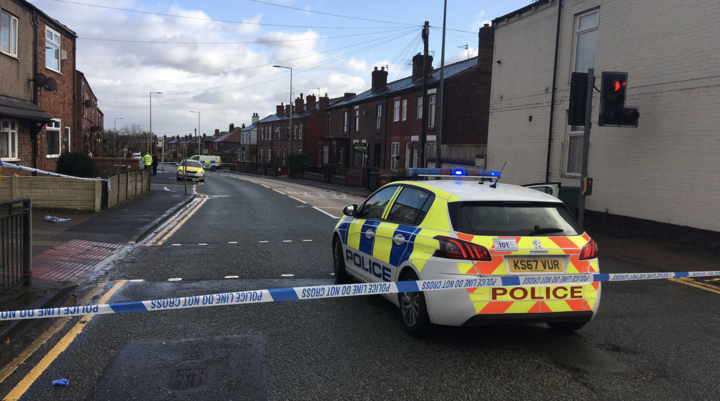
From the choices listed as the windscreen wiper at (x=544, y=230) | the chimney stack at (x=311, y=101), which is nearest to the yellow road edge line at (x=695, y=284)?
the windscreen wiper at (x=544, y=230)

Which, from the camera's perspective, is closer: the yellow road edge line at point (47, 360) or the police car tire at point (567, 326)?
the yellow road edge line at point (47, 360)

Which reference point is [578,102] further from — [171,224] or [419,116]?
[419,116]

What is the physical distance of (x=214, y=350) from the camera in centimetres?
488

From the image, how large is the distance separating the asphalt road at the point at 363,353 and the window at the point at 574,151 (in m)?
8.22

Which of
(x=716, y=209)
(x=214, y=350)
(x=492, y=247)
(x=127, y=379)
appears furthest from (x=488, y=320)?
(x=716, y=209)

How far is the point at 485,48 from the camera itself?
3173 cm

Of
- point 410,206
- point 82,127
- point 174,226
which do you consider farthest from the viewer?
point 82,127

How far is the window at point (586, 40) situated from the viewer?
48.6 ft

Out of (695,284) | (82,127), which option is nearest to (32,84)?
(82,127)

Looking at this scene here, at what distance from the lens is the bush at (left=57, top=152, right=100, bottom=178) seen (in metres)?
18.0

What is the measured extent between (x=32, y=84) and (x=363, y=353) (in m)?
17.9

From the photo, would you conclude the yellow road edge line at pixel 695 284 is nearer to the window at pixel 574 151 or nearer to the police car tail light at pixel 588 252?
the police car tail light at pixel 588 252

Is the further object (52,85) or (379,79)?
(379,79)

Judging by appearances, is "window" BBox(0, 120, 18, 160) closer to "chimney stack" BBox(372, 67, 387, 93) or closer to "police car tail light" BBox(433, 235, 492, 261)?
"police car tail light" BBox(433, 235, 492, 261)
